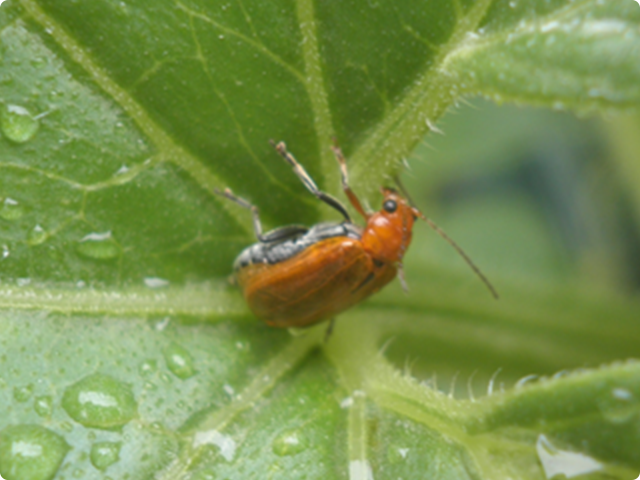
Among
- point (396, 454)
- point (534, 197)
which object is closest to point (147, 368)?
point (396, 454)

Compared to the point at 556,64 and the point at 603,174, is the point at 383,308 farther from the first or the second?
the point at 603,174

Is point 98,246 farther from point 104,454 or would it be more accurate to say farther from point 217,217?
point 104,454

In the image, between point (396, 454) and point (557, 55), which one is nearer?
point (557, 55)

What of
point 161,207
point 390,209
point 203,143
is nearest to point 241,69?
point 203,143

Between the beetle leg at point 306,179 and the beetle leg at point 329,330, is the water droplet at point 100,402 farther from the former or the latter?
the beetle leg at point 306,179

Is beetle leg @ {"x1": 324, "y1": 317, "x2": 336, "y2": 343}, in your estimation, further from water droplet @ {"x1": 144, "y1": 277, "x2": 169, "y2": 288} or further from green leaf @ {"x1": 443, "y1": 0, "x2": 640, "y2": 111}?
green leaf @ {"x1": 443, "y1": 0, "x2": 640, "y2": 111}

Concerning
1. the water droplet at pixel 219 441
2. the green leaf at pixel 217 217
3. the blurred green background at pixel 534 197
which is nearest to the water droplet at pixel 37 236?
the green leaf at pixel 217 217

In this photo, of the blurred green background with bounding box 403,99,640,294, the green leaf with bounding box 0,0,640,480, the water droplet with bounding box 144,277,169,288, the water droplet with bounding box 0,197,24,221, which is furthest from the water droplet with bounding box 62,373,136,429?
the blurred green background with bounding box 403,99,640,294

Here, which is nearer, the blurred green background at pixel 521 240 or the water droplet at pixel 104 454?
the water droplet at pixel 104 454
